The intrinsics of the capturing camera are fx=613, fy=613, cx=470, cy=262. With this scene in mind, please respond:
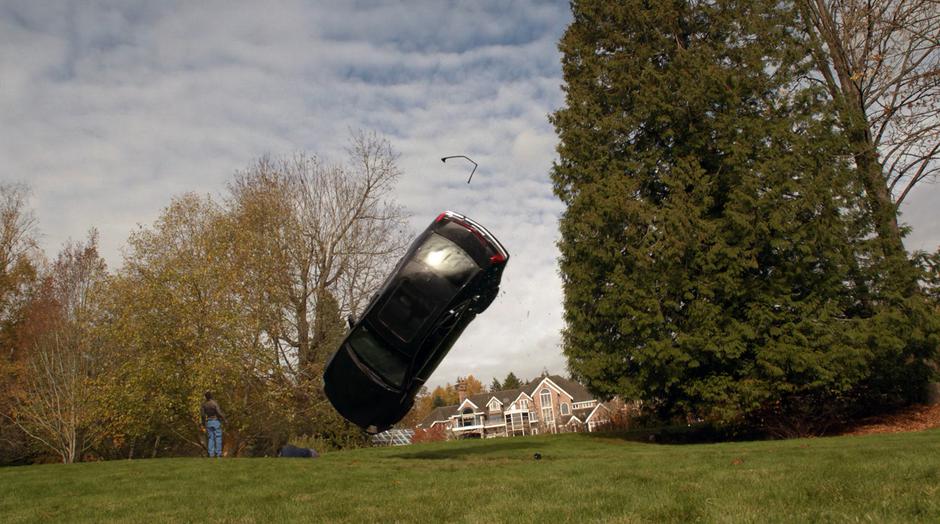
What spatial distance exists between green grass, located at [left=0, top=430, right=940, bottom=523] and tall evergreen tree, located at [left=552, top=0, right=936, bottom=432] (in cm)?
836

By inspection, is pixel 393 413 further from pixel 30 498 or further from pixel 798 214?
pixel 798 214

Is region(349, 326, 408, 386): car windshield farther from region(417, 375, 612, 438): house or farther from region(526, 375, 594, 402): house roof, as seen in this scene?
region(526, 375, 594, 402): house roof

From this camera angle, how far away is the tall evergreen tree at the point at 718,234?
55.3 feet

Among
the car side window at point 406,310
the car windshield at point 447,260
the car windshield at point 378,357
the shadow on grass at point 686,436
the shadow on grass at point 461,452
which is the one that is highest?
the car windshield at point 447,260

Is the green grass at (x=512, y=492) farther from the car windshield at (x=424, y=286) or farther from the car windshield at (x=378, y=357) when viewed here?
the car windshield at (x=424, y=286)

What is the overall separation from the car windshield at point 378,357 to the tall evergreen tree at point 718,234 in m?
9.34

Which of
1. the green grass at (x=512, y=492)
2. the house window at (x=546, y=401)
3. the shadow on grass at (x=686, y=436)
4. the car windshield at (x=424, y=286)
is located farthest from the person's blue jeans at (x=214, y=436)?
the house window at (x=546, y=401)

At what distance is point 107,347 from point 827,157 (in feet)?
90.2

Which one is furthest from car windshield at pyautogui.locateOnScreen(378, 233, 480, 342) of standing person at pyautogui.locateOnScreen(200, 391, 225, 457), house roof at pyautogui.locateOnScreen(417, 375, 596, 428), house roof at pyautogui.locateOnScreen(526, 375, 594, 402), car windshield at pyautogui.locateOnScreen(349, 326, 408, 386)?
house roof at pyautogui.locateOnScreen(526, 375, 594, 402)

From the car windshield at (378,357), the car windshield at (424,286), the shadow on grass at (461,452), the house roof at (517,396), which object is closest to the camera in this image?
the car windshield at (424,286)

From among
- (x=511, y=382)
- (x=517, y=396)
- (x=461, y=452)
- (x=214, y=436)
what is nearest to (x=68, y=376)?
(x=214, y=436)

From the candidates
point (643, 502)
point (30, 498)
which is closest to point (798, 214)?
point (643, 502)

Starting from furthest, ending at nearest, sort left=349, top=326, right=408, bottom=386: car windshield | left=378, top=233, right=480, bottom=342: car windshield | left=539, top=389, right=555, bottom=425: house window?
left=539, top=389, right=555, bottom=425: house window
left=349, top=326, right=408, bottom=386: car windshield
left=378, top=233, right=480, bottom=342: car windshield

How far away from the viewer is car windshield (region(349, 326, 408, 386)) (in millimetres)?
10906
